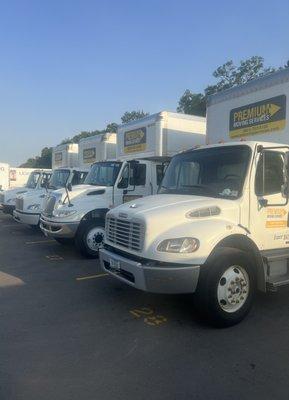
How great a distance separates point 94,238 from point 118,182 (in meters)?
1.56

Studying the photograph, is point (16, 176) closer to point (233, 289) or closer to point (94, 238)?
point (94, 238)

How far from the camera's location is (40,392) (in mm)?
3543

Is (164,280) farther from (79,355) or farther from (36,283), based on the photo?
(36,283)

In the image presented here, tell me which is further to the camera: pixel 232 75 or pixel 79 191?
pixel 232 75

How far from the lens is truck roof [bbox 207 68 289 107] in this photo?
677 centimetres

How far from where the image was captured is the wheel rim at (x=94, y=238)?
922 centimetres

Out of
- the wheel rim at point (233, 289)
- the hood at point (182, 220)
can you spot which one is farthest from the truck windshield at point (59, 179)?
the wheel rim at point (233, 289)

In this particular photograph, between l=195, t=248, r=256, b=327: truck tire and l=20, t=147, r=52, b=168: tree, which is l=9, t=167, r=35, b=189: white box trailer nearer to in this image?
l=195, t=248, r=256, b=327: truck tire

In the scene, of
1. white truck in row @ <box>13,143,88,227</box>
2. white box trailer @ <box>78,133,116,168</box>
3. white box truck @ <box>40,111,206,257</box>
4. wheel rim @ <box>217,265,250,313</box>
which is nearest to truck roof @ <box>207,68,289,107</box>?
white box truck @ <box>40,111,206,257</box>

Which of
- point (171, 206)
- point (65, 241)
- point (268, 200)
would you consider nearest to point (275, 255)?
point (268, 200)

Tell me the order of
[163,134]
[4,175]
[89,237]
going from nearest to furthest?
[89,237], [163,134], [4,175]

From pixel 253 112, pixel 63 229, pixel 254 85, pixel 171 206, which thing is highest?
pixel 254 85

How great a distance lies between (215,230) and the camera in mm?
5012

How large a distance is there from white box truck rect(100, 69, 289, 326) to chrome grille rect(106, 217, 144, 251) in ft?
0.04
